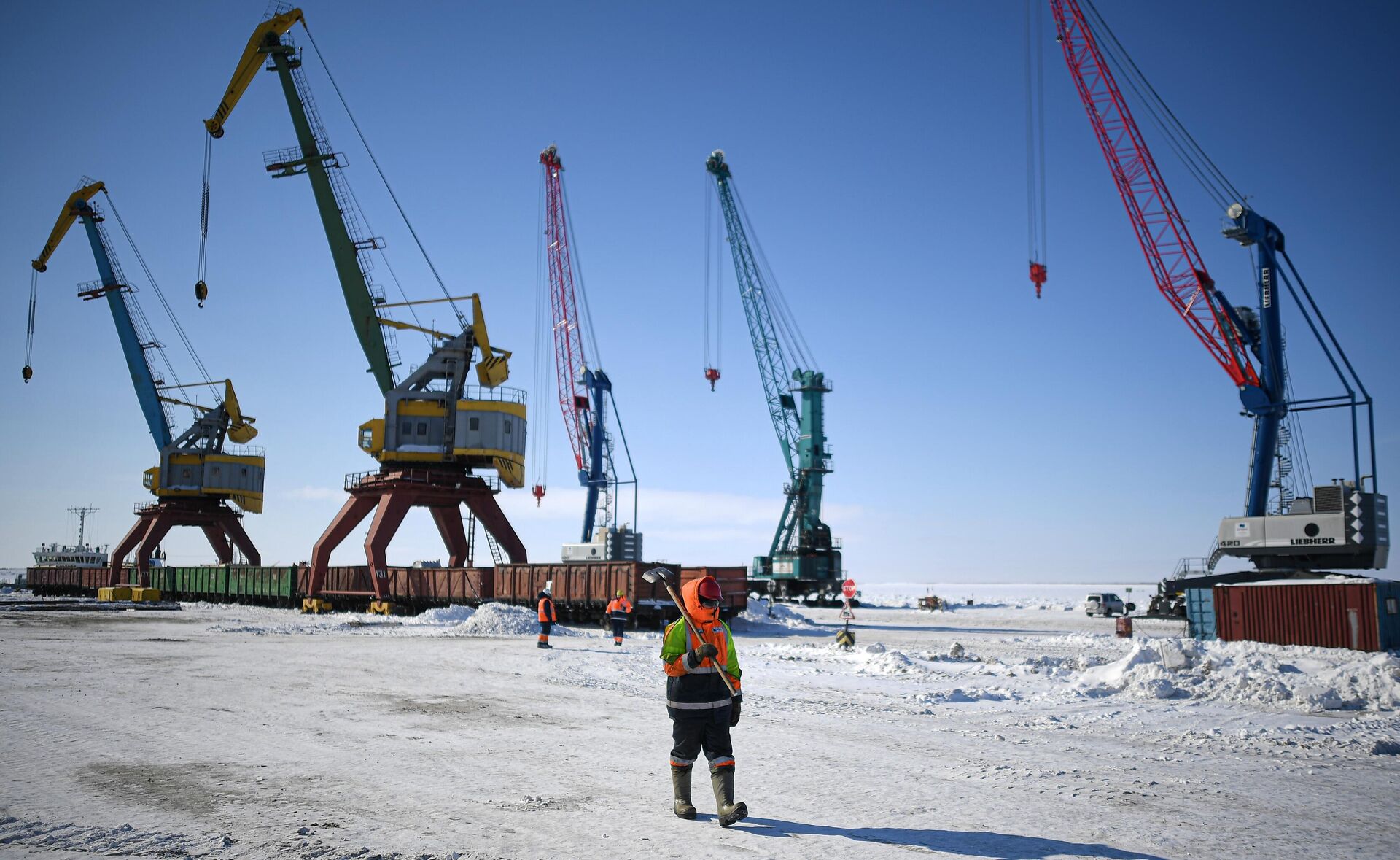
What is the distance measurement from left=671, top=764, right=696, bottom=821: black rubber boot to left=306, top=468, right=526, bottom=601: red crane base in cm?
3804

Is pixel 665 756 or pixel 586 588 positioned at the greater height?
pixel 665 756

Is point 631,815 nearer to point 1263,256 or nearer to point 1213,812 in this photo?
point 1213,812

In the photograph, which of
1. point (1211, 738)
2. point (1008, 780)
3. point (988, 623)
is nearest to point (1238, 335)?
point (988, 623)

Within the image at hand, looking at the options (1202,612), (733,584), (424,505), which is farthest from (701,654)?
(424,505)

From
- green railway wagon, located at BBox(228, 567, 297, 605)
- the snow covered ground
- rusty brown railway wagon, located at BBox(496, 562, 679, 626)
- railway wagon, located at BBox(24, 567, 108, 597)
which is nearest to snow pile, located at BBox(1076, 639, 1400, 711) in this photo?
the snow covered ground

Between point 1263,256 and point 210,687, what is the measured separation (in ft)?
147

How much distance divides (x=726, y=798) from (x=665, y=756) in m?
2.85

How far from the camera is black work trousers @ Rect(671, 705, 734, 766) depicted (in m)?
6.84

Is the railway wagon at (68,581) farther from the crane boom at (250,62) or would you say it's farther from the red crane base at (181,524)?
the crane boom at (250,62)

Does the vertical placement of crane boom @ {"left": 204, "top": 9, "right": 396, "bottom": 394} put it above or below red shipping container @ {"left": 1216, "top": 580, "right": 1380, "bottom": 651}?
above

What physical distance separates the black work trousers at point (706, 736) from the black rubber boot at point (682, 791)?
0.06 meters

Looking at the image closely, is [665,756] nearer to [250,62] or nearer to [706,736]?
[706,736]

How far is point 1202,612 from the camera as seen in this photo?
26.0m

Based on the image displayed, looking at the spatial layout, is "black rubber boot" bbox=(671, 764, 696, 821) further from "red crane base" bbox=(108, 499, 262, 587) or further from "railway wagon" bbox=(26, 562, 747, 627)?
"red crane base" bbox=(108, 499, 262, 587)
